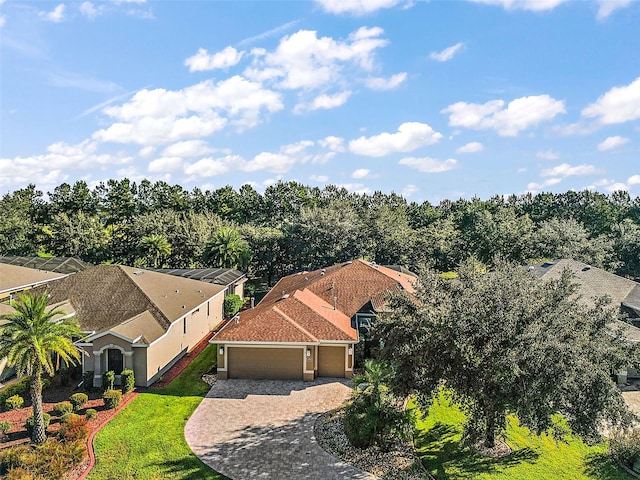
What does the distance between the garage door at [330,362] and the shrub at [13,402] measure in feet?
46.2

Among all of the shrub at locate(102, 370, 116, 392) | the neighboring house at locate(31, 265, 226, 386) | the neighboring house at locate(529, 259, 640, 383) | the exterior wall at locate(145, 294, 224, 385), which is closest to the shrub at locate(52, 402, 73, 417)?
the shrub at locate(102, 370, 116, 392)

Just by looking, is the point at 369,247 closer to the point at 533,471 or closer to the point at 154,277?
the point at 154,277

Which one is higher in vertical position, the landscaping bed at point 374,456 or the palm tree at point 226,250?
the palm tree at point 226,250

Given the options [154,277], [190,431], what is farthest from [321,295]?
[190,431]

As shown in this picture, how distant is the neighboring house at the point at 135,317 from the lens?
22.3m

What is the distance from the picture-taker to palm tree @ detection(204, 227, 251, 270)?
45.5 metres

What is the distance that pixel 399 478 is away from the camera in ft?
49.0

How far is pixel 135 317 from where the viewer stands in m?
24.6

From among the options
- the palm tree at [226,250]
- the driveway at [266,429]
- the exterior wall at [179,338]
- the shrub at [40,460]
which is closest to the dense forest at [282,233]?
the palm tree at [226,250]

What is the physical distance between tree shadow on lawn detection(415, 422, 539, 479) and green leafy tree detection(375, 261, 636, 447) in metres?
1.13

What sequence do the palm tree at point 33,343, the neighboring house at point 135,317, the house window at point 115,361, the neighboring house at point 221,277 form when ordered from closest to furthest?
1. the palm tree at point 33,343
2. the neighboring house at point 135,317
3. the house window at point 115,361
4. the neighboring house at point 221,277

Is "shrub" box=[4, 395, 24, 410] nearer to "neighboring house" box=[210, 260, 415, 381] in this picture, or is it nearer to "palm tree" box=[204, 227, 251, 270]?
"neighboring house" box=[210, 260, 415, 381]

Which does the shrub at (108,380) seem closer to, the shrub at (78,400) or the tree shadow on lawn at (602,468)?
the shrub at (78,400)

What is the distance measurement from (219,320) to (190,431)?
18.6 m
